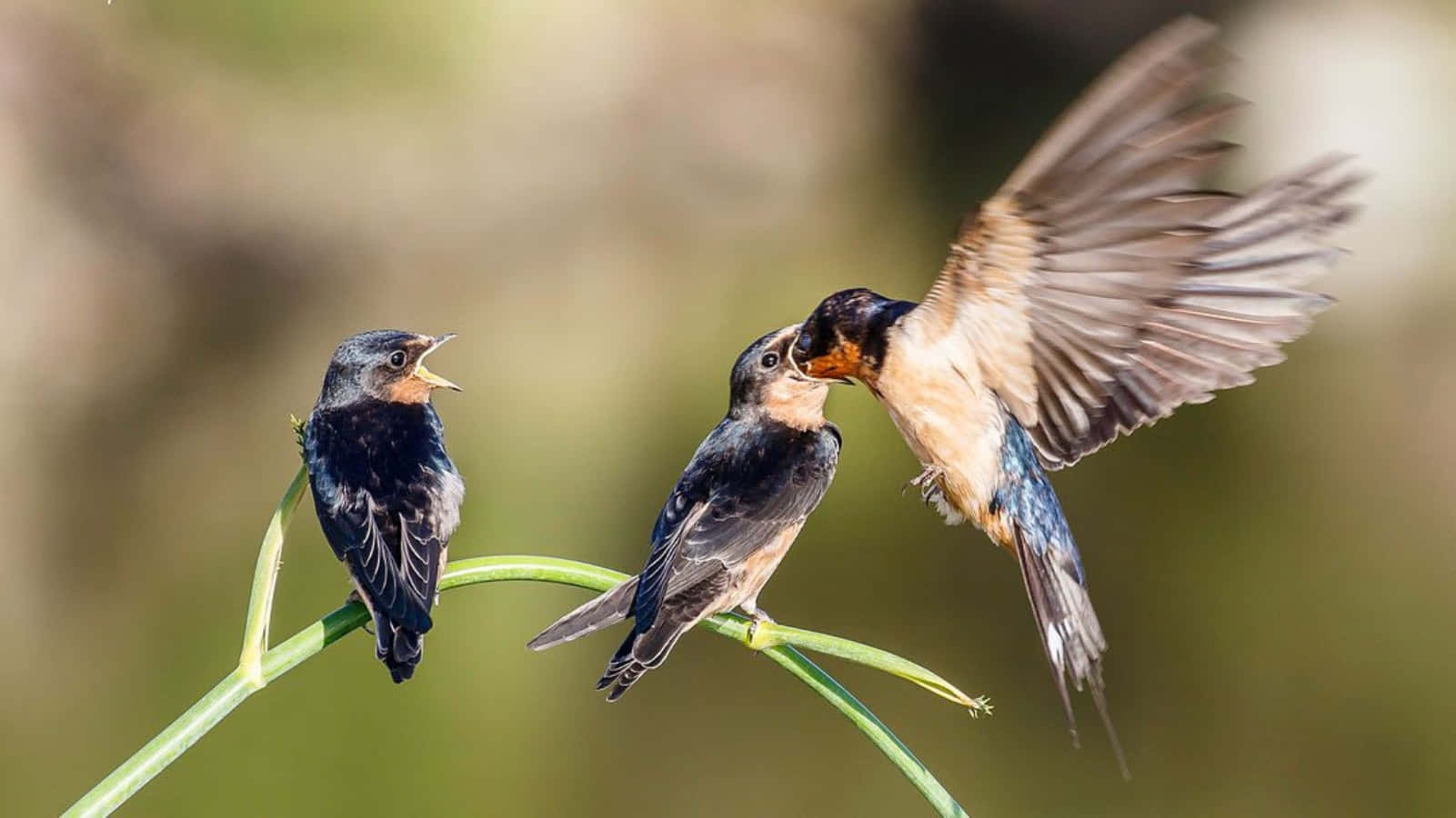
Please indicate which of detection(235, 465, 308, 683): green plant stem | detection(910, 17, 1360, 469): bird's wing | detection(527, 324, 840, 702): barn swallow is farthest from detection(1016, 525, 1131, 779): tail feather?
detection(235, 465, 308, 683): green plant stem

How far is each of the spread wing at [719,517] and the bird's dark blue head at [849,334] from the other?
84mm

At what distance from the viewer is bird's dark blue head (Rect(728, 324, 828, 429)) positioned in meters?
1.65

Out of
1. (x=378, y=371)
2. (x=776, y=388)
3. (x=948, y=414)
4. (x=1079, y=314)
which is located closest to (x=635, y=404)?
(x=378, y=371)

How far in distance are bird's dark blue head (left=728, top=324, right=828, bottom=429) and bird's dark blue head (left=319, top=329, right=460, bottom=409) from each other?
315 mm

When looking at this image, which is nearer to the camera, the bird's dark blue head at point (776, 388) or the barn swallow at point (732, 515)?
the barn swallow at point (732, 515)

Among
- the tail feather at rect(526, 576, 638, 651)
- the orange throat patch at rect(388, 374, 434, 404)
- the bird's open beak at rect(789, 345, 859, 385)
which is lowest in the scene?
the orange throat patch at rect(388, 374, 434, 404)

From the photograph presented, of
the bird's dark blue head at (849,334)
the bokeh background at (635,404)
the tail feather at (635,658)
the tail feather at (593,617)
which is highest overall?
the bird's dark blue head at (849,334)

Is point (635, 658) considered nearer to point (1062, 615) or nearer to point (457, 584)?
point (457, 584)

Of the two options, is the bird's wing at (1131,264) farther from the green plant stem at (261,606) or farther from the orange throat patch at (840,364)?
the green plant stem at (261,606)

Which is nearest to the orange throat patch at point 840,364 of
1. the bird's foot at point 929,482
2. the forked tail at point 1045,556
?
the bird's foot at point 929,482

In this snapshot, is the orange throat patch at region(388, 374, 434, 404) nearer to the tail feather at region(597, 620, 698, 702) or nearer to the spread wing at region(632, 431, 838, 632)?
the spread wing at region(632, 431, 838, 632)

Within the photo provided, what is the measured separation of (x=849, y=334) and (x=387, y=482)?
0.44m

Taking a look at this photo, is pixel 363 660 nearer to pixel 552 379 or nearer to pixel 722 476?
pixel 552 379

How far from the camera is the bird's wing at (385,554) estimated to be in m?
1.29
